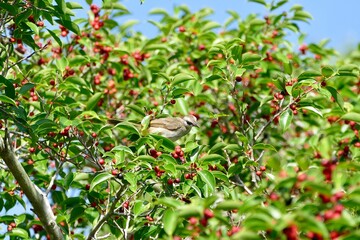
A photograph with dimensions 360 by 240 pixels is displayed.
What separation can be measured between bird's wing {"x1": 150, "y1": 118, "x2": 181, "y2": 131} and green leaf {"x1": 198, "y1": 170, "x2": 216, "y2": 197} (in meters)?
2.69

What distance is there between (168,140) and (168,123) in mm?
2543

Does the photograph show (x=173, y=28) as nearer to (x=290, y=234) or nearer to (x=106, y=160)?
(x=106, y=160)

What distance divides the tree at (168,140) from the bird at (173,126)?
16 centimetres

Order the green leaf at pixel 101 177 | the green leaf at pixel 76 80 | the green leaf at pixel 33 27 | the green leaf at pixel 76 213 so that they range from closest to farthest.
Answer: the green leaf at pixel 101 177, the green leaf at pixel 33 27, the green leaf at pixel 76 213, the green leaf at pixel 76 80

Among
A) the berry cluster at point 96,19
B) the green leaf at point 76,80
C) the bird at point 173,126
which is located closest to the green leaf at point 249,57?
the bird at point 173,126

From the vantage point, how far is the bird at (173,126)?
27.1ft

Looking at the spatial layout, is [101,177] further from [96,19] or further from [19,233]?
[96,19]

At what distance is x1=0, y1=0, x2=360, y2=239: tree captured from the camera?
374 cm

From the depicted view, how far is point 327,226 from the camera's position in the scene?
3264 mm

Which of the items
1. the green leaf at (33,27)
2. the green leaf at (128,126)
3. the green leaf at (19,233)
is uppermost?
the green leaf at (33,27)

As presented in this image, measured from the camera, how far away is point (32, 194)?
19.9ft

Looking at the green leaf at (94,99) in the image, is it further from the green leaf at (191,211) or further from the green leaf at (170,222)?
the green leaf at (191,211)

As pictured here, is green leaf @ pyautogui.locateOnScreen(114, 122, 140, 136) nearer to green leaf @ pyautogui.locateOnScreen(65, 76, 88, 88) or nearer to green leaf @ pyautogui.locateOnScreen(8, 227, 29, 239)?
green leaf @ pyautogui.locateOnScreen(65, 76, 88, 88)

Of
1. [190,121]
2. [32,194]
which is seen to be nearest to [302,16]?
[190,121]
